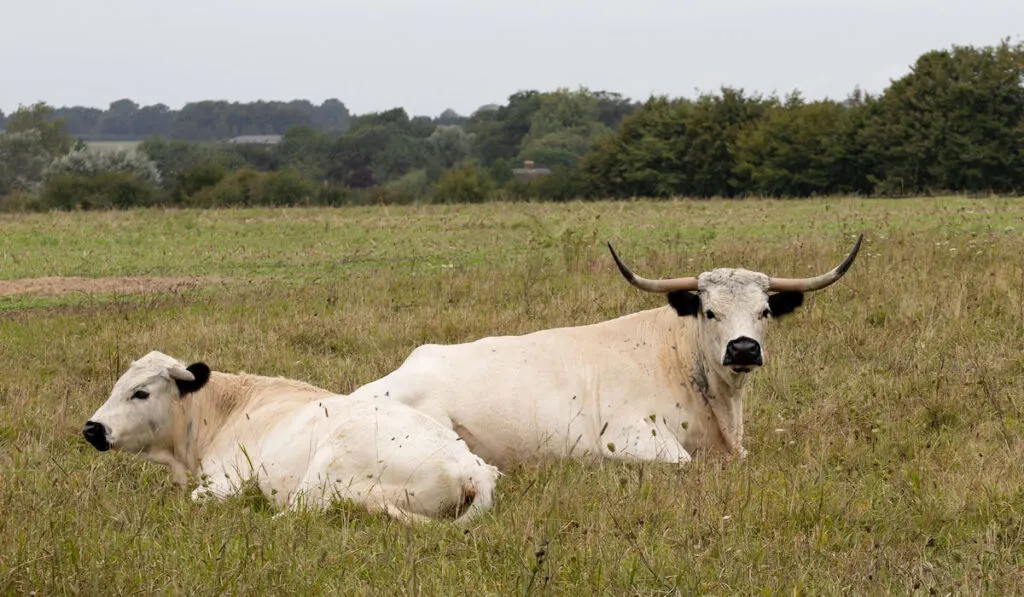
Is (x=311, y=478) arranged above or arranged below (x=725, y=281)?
below

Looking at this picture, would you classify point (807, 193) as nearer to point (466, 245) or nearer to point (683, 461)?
point (466, 245)

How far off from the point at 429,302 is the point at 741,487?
777 centimetres

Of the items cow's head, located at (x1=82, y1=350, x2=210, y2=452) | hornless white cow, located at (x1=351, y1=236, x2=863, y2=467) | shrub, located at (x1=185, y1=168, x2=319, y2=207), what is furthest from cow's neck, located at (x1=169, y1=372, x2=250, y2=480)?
shrub, located at (x1=185, y1=168, x2=319, y2=207)

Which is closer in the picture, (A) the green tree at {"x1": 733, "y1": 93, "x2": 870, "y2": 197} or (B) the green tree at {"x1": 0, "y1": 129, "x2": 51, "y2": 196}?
(A) the green tree at {"x1": 733, "y1": 93, "x2": 870, "y2": 197}

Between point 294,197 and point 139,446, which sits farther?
point 294,197

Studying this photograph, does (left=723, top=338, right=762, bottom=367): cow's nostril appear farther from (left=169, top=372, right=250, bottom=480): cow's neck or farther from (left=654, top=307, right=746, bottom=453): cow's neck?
(left=169, top=372, right=250, bottom=480): cow's neck

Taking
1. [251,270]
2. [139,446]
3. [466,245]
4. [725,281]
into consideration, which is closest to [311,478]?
[139,446]

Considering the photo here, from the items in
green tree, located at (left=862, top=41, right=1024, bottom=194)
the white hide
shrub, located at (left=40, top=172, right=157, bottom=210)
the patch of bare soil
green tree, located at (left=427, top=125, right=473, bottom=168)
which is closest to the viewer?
the white hide

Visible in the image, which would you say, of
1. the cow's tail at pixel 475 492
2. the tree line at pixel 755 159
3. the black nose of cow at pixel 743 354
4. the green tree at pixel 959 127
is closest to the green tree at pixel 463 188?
the tree line at pixel 755 159

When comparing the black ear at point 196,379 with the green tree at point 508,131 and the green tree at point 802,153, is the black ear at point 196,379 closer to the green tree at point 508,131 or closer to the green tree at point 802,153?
the green tree at point 802,153

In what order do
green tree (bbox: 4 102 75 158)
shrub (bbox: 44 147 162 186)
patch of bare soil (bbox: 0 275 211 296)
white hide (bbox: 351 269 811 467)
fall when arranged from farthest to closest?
green tree (bbox: 4 102 75 158), shrub (bbox: 44 147 162 186), patch of bare soil (bbox: 0 275 211 296), white hide (bbox: 351 269 811 467)

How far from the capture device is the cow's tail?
6023 mm

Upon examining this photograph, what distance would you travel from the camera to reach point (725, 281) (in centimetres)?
779

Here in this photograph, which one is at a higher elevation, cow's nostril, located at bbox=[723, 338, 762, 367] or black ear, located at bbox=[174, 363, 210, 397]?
cow's nostril, located at bbox=[723, 338, 762, 367]
